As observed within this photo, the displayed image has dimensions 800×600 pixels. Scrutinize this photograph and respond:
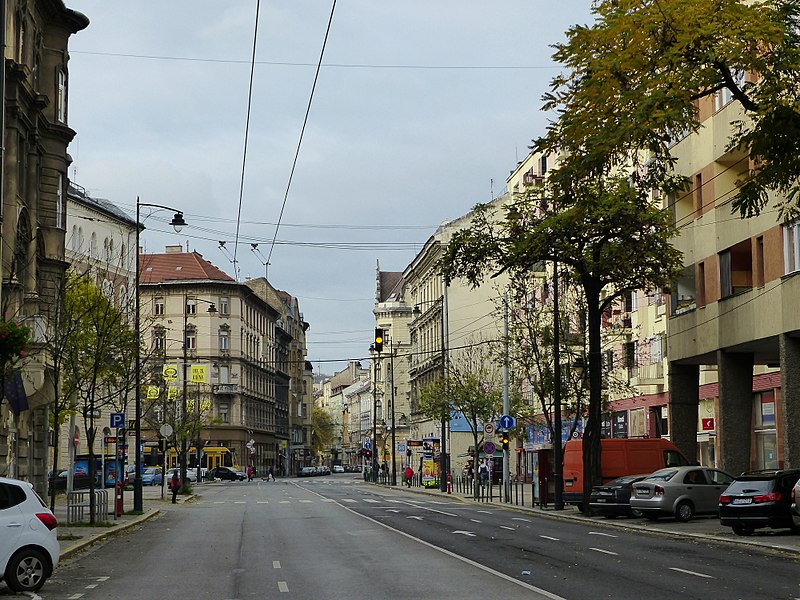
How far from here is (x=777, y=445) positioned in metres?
44.5

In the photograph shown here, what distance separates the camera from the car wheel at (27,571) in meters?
16.8

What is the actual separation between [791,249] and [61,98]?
25.4 m

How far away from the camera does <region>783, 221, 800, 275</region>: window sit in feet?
110

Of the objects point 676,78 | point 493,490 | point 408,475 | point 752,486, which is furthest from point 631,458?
point 408,475

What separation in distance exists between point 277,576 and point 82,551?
8276 mm

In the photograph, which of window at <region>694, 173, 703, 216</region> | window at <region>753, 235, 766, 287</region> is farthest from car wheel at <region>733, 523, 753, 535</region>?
window at <region>694, 173, 703, 216</region>

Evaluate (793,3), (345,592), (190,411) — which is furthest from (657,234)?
(190,411)

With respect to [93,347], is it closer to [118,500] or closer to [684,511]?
[118,500]

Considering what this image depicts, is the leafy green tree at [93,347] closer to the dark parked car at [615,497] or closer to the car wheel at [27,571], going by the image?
the dark parked car at [615,497]

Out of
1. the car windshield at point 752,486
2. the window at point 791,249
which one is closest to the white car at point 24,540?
the car windshield at point 752,486

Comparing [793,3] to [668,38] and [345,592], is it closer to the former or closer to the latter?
[668,38]

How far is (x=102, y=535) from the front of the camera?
29391 millimetres

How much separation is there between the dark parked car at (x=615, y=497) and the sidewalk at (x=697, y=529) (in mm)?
311

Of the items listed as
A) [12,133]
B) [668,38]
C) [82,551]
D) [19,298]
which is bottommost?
[82,551]
